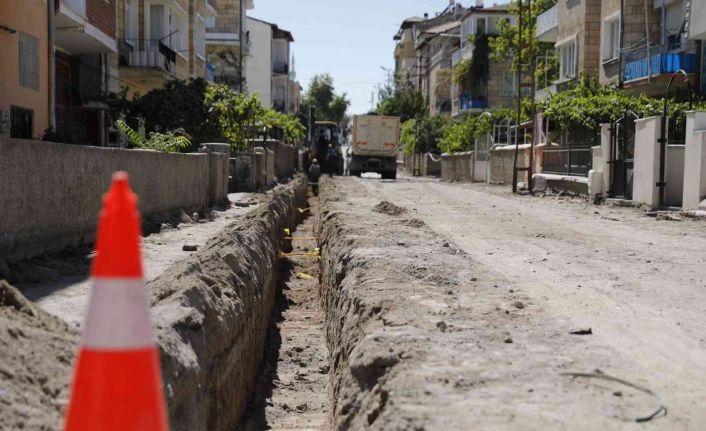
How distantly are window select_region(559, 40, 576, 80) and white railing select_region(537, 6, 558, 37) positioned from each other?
1.38m

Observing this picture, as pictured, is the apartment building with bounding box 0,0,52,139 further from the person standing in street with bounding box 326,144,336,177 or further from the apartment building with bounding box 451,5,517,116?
the apartment building with bounding box 451,5,517,116

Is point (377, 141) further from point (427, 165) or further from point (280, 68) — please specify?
point (280, 68)

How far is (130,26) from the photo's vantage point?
30.6 m

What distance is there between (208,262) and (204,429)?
8.33ft

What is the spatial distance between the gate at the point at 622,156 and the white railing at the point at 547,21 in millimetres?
17232

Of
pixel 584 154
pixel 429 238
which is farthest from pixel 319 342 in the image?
pixel 584 154

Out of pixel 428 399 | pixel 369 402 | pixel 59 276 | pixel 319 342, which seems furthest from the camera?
pixel 319 342

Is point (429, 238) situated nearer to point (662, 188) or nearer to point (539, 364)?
point (539, 364)

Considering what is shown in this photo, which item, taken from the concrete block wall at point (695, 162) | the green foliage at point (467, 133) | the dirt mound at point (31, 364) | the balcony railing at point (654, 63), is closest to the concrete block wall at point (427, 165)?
the green foliage at point (467, 133)

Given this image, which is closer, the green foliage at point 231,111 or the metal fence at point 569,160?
the green foliage at point 231,111

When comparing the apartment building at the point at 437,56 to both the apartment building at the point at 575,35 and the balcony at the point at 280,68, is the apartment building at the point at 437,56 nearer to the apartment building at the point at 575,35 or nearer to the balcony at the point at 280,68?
the balcony at the point at 280,68

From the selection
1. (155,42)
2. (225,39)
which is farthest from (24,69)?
(225,39)

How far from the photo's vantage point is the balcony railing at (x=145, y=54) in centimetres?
2792

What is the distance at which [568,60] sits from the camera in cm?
3641
